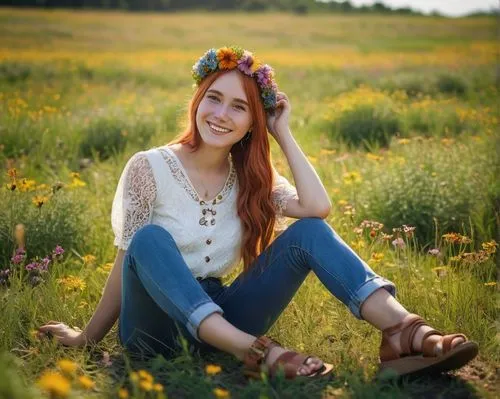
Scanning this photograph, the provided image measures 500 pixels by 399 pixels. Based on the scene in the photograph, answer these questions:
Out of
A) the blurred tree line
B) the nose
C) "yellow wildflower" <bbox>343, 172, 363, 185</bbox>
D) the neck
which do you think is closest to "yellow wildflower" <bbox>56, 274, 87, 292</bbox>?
the neck

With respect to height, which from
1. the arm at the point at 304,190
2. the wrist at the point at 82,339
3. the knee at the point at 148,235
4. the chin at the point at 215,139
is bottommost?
the wrist at the point at 82,339

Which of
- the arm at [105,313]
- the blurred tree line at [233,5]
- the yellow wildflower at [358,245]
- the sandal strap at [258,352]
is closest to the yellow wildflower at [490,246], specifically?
the yellow wildflower at [358,245]

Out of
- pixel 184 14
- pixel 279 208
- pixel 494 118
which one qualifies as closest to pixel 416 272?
pixel 279 208

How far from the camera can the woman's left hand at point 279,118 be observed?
283 cm

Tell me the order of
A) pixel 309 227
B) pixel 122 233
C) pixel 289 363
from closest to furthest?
pixel 289 363 < pixel 309 227 < pixel 122 233

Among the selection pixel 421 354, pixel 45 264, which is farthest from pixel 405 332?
pixel 45 264

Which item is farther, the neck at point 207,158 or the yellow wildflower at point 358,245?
the yellow wildflower at point 358,245

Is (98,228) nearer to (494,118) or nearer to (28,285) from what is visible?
(28,285)

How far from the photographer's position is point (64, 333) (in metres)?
2.61

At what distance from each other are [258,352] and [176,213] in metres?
0.68

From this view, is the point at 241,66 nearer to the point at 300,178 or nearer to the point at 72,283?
the point at 300,178

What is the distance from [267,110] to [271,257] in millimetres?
678

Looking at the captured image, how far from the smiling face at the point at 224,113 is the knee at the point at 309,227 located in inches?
18.3

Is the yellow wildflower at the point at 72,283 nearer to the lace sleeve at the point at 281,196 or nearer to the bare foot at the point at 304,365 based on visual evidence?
the lace sleeve at the point at 281,196
